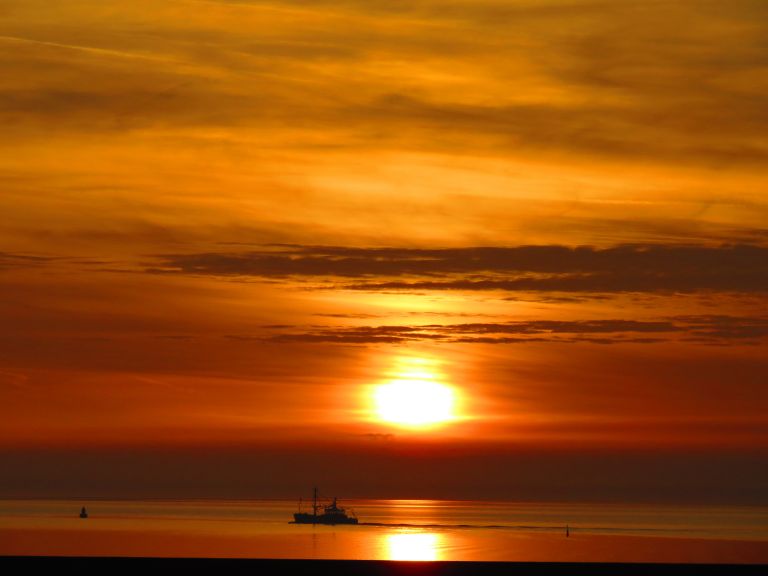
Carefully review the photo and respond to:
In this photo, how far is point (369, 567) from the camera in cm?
2078

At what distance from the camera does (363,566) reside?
68.2 ft

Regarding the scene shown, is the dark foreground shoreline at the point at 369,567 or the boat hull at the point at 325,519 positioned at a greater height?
the boat hull at the point at 325,519

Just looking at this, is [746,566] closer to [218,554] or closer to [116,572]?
[116,572]

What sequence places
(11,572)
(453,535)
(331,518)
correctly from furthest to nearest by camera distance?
(331,518) < (453,535) < (11,572)

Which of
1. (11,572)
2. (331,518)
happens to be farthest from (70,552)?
(331,518)

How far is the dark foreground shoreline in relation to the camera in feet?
66.4

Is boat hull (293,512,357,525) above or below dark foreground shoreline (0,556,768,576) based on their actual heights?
above

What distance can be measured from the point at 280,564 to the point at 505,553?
174ft

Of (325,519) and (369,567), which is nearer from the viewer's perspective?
(369,567)

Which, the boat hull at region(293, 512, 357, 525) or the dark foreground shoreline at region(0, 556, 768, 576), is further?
the boat hull at region(293, 512, 357, 525)

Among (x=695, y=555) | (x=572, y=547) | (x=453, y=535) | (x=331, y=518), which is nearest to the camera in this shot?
(x=695, y=555)

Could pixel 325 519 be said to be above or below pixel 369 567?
above

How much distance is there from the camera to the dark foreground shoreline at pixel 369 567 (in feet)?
66.4

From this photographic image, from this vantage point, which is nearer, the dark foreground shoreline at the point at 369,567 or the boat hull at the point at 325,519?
the dark foreground shoreline at the point at 369,567
